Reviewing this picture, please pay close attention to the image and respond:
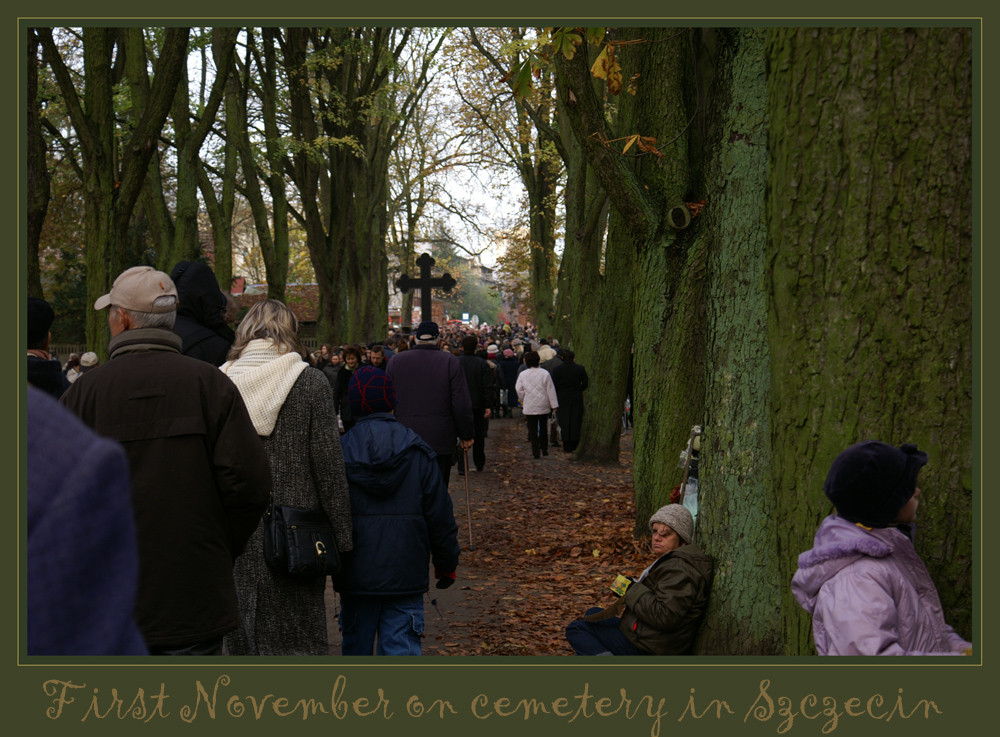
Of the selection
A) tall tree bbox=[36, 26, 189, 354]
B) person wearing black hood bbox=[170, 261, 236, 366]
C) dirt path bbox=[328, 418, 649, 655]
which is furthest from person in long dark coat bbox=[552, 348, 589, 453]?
person wearing black hood bbox=[170, 261, 236, 366]

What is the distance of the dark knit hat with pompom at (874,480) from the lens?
313 cm

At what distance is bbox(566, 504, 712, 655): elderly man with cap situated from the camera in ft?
14.7

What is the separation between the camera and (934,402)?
10.8ft

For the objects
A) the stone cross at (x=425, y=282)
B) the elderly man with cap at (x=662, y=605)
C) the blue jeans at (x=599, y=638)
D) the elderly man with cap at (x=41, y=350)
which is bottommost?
the blue jeans at (x=599, y=638)

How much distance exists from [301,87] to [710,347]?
49.4 feet

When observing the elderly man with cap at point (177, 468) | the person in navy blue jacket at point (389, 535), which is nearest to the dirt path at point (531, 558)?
the person in navy blue jacket at point (389, 535)

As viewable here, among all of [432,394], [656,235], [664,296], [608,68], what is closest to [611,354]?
[432,394]

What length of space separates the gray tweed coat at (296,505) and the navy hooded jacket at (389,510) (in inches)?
7.4

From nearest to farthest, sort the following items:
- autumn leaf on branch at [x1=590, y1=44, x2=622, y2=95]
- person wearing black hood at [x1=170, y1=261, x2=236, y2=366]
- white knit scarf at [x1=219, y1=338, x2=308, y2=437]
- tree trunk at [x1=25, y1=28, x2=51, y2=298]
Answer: white knit scarf at [x1=219, y1=338, x2=308, y2=437], person wearing black hood at [x1=170, y1=261, x2=236, y2=366], autumn leaf on branch at [x1=590, y1=44, x2=622, y2=95], tree trunk at [x1=25, y1=28, x2=51, y2=298]

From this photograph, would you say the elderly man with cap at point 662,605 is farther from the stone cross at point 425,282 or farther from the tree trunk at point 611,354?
the stone cross at point 425,282

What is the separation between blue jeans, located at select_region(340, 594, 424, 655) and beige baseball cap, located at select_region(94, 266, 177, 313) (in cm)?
186

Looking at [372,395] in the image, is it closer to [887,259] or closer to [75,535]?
[887,259]

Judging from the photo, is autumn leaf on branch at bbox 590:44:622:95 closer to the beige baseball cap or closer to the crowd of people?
the crowd of people
